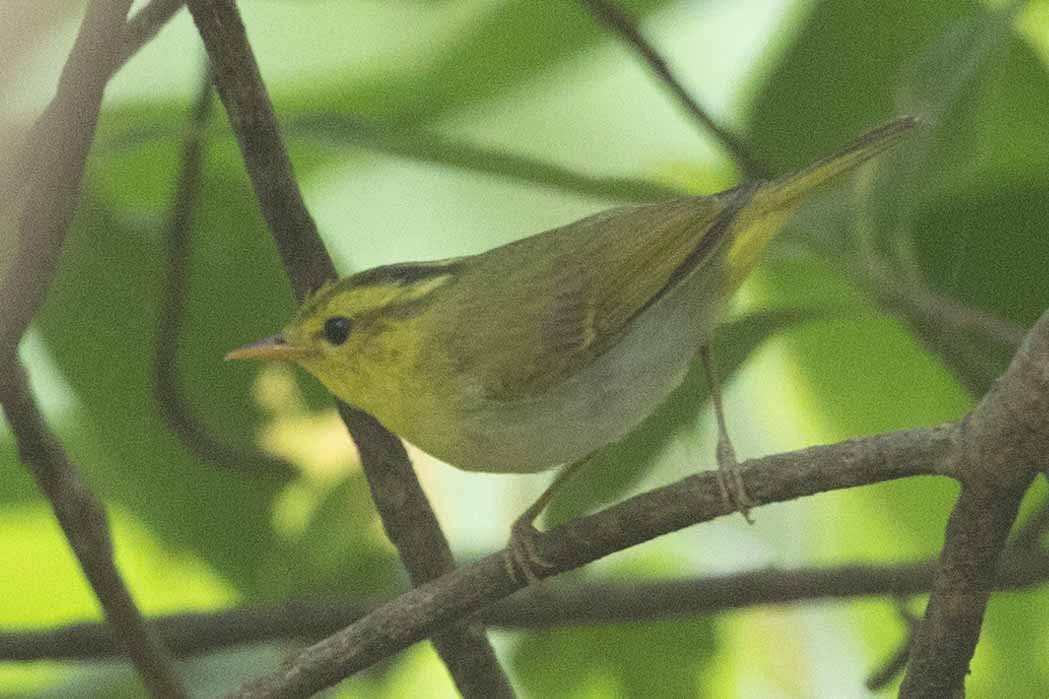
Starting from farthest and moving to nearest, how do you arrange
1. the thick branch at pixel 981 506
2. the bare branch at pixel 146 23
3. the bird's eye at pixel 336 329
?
1. the bird's eye at pixel 336 329
2. the bare branch at pixel 146 23
3. the thick branch at pixel 981 506

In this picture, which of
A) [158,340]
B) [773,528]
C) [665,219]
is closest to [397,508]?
[158,340]

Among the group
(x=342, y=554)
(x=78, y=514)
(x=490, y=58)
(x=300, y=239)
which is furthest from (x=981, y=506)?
(x=490, y=58)

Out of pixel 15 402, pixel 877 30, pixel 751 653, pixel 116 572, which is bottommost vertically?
pixel 751 653

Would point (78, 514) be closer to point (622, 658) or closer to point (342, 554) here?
point (342, 554)

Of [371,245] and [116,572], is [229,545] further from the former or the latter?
[371,245]

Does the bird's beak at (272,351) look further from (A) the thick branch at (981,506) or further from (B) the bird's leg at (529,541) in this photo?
(A) the thick branch at (981,506)

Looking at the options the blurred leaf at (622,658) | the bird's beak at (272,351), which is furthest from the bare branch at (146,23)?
the blurred leaf at (622,658)
